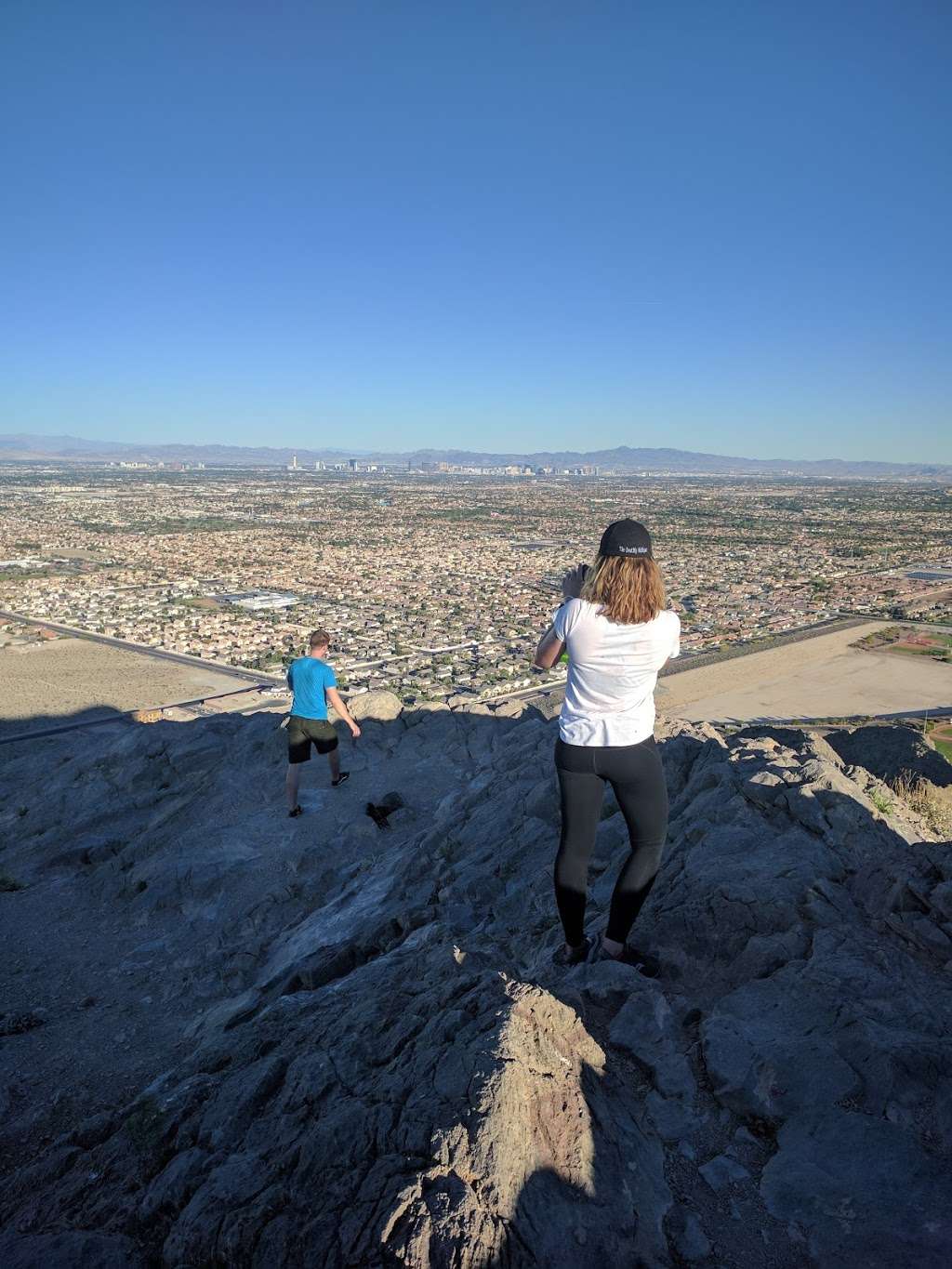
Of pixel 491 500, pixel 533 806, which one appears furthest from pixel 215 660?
pixel 491 500

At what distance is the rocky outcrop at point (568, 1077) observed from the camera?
9.00 ft

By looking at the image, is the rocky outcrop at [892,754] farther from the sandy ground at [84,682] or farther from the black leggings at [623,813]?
the sandy ground at [84,682]

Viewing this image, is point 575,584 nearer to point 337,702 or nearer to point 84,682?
point 337,702

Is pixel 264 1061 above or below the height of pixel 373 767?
above

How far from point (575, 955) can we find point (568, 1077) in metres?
0.99

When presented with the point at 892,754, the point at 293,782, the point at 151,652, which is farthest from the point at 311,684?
the point at 151,652

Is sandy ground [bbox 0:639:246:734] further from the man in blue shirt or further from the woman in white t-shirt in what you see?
the woman in white t-shirt

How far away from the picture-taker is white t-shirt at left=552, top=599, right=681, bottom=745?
141 inches

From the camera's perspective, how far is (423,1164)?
2795 mm

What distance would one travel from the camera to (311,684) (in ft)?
27.9

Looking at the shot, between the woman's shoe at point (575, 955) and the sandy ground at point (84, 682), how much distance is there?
26552 mm

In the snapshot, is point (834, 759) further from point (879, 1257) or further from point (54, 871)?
point (54, 871)

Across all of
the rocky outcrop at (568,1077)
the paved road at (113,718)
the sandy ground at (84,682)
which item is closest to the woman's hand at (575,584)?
the rocky outcrop at (568,1077)

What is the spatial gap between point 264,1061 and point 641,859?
201 centimetres
